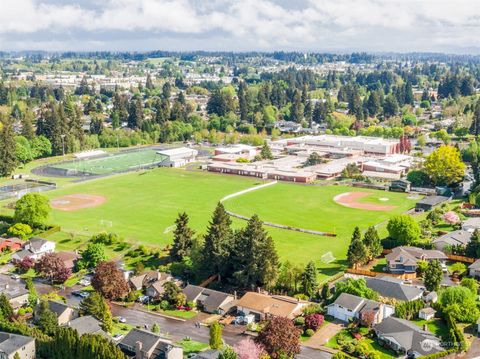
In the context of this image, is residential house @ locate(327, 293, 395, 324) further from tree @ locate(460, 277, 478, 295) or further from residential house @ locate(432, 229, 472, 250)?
residential house @ locate(432, 229, 472, 250)

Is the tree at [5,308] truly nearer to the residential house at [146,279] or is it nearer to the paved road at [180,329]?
the paved road at [180,329]

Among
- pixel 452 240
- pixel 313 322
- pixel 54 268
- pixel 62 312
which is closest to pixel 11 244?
pixel 54 268

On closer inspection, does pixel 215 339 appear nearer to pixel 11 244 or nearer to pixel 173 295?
pixel 173 295

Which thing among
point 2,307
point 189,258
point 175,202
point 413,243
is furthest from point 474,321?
point 175,202

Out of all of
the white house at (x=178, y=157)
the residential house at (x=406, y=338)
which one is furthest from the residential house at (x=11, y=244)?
the white house at (x=178, y=157)

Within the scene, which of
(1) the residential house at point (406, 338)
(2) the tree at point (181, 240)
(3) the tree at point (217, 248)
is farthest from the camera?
(2) the tree at point (181, 240)
